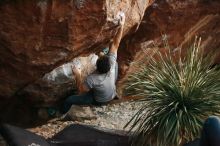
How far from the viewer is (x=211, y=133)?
4.40 m

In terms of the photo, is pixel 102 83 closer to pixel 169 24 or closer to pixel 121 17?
pixel 121 17

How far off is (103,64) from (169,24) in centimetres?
216

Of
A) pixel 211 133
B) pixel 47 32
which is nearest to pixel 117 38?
pixel 47 32

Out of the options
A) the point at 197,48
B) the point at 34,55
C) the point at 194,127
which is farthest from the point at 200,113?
the point at 34,55

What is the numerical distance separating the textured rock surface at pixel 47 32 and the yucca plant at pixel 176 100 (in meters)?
0.91

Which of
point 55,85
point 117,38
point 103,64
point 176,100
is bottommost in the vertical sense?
point 176,100

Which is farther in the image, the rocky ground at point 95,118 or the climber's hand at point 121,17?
the rocky ground at point 95,118

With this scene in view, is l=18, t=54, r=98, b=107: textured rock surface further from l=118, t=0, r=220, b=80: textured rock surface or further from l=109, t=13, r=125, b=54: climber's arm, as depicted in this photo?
l=118, t=0, r=220, b=80: textured rock surface

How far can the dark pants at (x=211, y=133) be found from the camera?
4.36m

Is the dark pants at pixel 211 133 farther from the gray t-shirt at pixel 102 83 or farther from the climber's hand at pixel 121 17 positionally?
the gray t-shirt at pixel 102 83

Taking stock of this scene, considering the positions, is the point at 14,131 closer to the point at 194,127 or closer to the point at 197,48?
the point at 194,127

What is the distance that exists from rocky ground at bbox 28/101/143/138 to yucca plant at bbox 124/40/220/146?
142cm

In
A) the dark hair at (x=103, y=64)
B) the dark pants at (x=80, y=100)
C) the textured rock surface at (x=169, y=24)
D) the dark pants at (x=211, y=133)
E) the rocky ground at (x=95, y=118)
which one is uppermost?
the textured rock surface at (x=169, y=24)

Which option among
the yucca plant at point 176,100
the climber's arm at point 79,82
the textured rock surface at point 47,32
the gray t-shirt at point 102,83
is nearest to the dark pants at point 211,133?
the yucca plant at point 176,100
